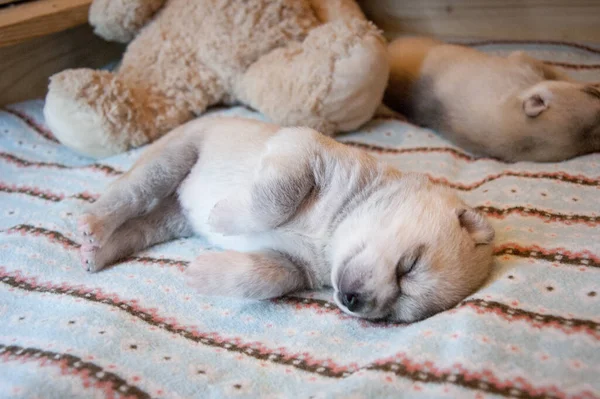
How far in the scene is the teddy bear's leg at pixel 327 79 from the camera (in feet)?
7.20

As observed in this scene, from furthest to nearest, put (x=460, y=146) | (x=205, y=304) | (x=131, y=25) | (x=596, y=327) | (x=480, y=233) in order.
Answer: (x=131, y=25) → (x=460, y=146) → (x=205, y=304) → (x=480, y=233) → (x=596, y=327)

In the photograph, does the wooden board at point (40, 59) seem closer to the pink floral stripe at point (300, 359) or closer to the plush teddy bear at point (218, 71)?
the plush teddy bear at point (218, 71)

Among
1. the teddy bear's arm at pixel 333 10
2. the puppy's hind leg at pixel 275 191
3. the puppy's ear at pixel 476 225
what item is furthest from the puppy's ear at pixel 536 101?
the puppy's hind leg at pixel 275 191

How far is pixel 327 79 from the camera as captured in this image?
7.18 feet

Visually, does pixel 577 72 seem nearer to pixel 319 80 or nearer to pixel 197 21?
pixel 319 80

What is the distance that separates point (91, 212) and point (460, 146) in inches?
58.9

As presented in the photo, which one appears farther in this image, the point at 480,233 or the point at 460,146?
the point at 460,146

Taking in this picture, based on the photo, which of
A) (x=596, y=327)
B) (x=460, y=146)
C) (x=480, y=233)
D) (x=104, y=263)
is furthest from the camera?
(x=460, y=146)

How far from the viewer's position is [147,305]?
1.48 metres

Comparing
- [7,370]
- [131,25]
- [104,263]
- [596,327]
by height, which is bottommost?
[104,263]

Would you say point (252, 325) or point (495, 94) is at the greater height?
point (495, 94)

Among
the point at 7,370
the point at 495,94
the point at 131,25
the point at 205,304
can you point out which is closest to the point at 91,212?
the point at 205,304

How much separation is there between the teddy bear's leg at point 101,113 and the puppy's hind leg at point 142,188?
43 centimetres

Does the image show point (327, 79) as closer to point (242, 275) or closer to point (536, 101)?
point (536, 101)
